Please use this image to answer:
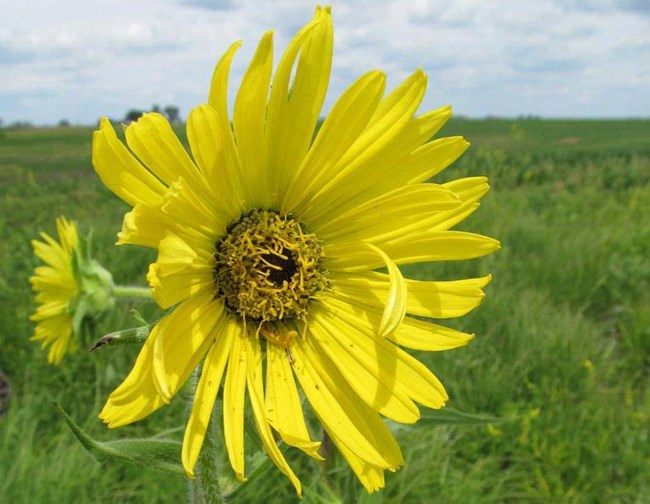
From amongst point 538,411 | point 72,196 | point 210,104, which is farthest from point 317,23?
point 72,196

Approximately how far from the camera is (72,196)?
15148 mm

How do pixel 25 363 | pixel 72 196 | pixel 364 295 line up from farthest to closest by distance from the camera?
pixel 72 196
pixel 25 363
pixel 364 295

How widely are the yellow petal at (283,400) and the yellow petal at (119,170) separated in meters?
0.43

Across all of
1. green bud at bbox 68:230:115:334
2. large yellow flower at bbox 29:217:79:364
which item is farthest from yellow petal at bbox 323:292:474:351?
large yellow flower at bbox 29:217:79:364

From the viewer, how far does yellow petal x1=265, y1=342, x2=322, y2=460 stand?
43.6 inches

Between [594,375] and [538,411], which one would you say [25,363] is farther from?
[594,375]

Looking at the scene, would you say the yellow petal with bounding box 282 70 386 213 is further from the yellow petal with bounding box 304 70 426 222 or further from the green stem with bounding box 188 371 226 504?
the green stem with bounding box 188 371 226 504

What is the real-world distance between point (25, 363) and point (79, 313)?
1.86 metres

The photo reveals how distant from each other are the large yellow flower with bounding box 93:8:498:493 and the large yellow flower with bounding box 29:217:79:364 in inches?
45.3

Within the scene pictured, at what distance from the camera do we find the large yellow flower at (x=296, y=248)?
3.26 ft

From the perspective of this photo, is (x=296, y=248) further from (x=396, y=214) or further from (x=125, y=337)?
(x=125, y=337)

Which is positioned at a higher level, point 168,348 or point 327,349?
point 168,348

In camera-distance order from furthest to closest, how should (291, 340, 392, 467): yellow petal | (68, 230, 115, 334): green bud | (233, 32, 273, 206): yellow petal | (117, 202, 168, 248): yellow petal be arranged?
1. (68, 230, 115, 334): green bud
2. (291, 340, 392, 467): yellow petal
3. (233, 32, 273, 206): yellow petal
4. (117, 202, 168, 248): yellow petal

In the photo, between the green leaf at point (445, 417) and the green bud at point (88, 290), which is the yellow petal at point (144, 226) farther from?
the green bud at point (88, 290)
